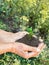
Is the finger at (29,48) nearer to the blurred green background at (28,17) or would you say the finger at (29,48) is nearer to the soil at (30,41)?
the soil at (30,41)

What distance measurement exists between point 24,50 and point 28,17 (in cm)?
134

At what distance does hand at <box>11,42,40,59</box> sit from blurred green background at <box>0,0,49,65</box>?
600 millimetres

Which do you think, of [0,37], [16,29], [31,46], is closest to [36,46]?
[31,46]

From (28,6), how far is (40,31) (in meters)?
0.48

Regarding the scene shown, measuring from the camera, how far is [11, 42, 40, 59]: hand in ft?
10.5

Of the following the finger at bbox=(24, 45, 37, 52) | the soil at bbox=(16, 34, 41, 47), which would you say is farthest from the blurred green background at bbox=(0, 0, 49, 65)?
the finger at bbox=(24, 45, 37, 52)

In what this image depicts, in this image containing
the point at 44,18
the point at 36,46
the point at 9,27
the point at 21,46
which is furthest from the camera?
the point at 44,18

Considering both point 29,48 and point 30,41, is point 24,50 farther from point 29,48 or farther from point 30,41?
point 30,41

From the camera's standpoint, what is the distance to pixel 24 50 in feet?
10.7

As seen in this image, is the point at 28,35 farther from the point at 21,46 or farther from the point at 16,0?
the point at 16,0

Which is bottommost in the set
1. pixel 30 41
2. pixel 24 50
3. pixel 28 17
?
pixel 24 50

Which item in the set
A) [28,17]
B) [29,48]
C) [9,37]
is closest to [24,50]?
[29,48]

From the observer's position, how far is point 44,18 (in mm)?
4605

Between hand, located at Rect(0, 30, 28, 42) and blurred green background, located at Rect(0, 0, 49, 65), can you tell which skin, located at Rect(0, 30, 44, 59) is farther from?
blurred green background, located at Rect(0, 0, 49, 65)
